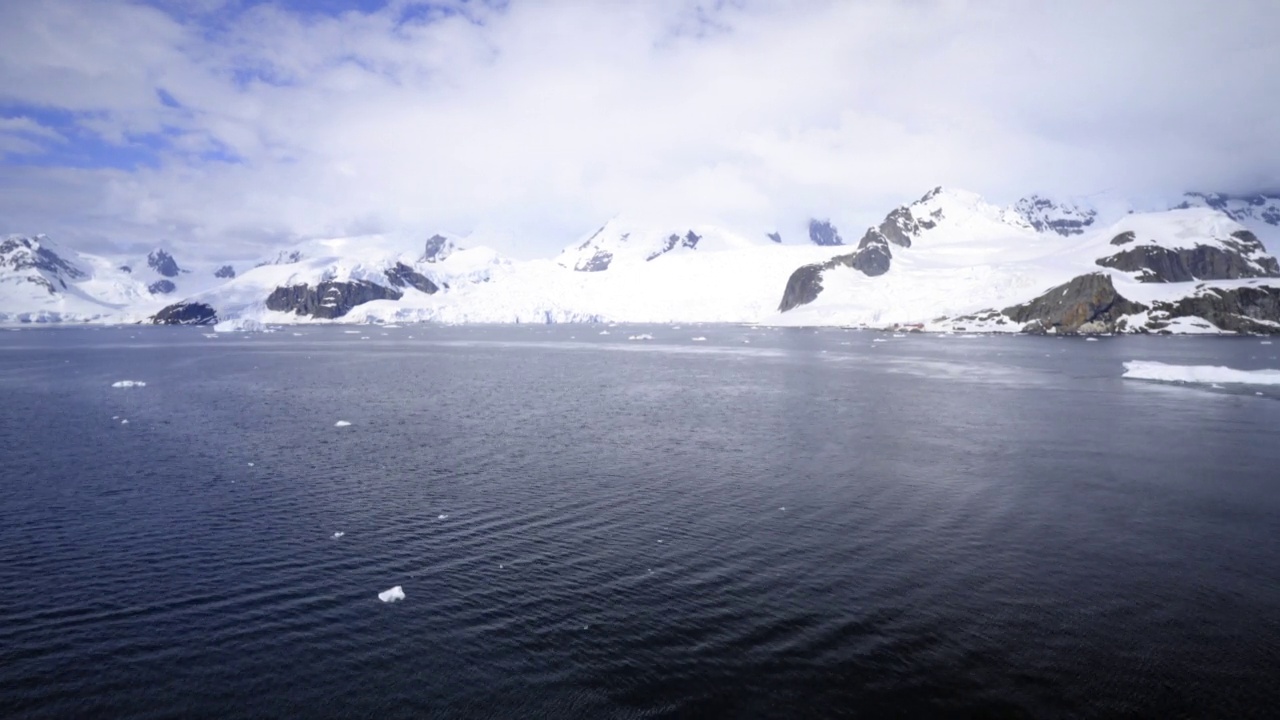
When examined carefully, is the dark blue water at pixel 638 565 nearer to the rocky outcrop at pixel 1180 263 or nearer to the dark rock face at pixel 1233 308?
the dark rock face at pixel 1233 308

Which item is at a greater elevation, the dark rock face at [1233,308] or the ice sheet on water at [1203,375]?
the dark rock face at [1233,308]

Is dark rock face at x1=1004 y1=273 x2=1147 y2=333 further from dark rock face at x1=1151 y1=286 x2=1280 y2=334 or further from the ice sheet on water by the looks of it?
the ice sheet on water

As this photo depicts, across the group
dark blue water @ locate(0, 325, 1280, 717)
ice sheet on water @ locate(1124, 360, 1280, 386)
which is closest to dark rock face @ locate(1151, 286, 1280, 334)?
ice sheet on water @ locate(1124, 360, 1280, 386)

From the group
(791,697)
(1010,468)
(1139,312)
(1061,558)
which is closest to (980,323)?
(1139,312)

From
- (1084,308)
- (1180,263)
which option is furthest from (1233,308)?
(1180,263)

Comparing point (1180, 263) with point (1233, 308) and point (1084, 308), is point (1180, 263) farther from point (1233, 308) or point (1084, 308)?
point (1084, 308)

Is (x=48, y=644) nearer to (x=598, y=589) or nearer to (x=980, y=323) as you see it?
(x=598, y=589)

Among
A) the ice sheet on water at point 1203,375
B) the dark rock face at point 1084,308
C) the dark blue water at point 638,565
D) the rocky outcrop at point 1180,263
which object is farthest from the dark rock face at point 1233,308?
the dark blue water at point 638,565
